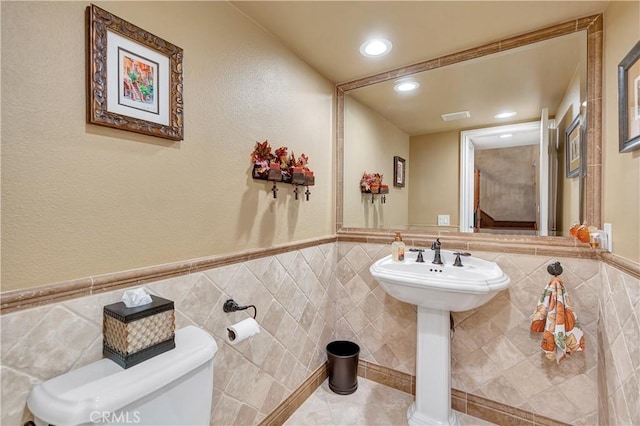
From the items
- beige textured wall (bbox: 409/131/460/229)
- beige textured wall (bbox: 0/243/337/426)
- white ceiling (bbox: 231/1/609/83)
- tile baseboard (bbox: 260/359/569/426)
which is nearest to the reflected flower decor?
beige textured wall (bbox: 409/131/460/229)

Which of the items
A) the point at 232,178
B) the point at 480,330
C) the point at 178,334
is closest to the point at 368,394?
the point at 480,330

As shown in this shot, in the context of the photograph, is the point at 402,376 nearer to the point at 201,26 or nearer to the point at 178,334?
the point at 178,334

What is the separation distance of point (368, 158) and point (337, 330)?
4.47 ft

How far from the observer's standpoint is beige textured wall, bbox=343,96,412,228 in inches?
87.3

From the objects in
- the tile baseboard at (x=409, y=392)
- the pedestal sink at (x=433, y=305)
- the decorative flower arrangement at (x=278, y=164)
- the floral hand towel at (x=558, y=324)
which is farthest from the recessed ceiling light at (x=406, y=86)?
the tile baseboard at (x=409, y=392)

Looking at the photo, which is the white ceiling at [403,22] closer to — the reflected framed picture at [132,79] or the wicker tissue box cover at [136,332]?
the reflected framed picture at [132,79]

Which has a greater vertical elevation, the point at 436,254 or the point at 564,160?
the point at 564,160

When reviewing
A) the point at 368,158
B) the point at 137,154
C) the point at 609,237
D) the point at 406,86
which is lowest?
the point at 609,237

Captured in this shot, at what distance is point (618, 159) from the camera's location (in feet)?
4.19

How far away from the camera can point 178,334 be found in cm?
108

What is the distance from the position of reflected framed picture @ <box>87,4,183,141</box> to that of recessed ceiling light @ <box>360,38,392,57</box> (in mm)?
1080

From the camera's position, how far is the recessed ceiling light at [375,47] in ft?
5.60

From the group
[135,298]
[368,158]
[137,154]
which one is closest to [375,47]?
[368,158]

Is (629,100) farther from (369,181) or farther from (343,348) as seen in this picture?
(343,348)
